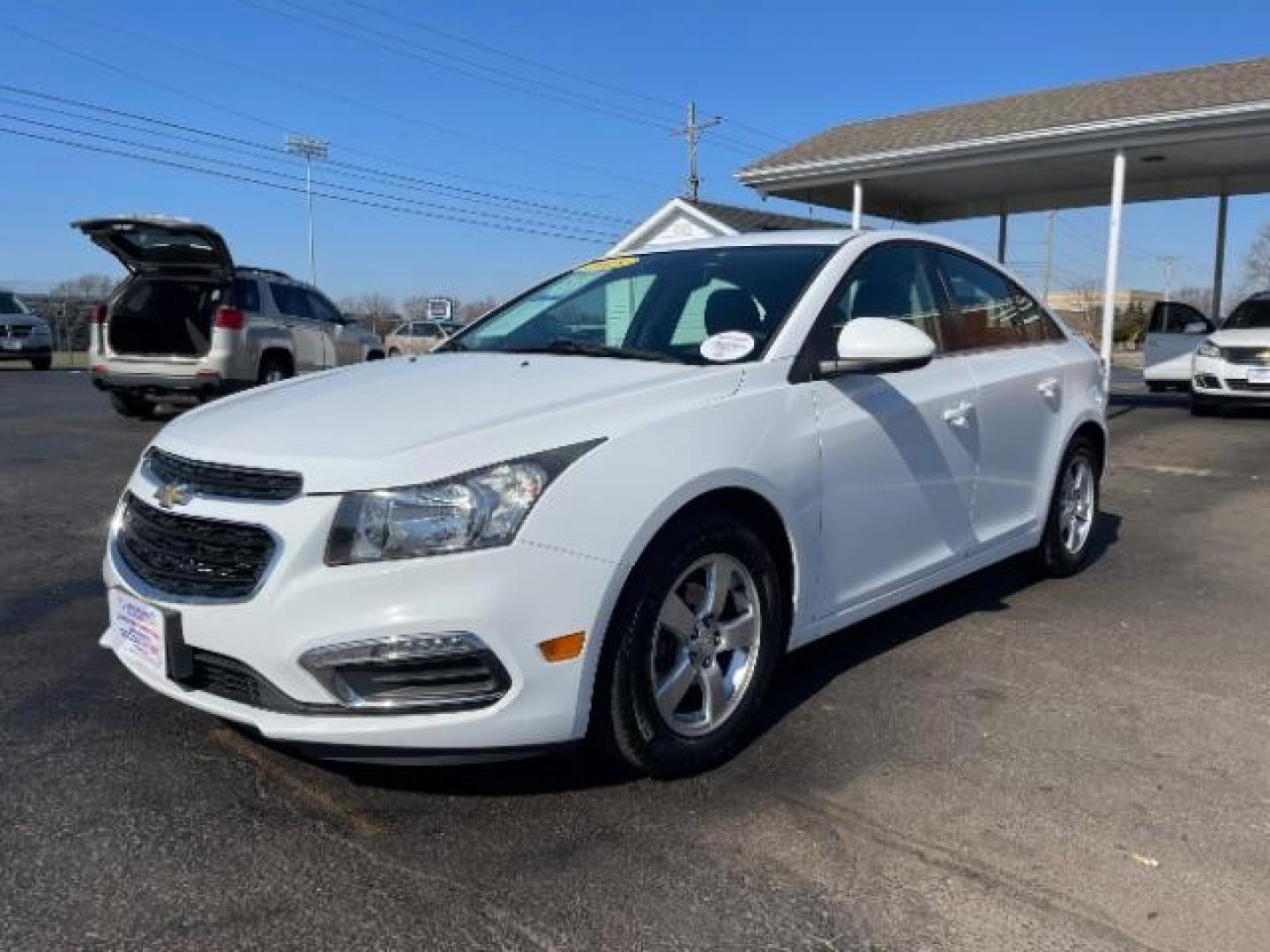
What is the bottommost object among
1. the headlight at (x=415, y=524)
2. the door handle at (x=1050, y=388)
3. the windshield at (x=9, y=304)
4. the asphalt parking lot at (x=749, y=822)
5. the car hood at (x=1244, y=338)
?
the asphalt parking lot at (x=749, y=822)

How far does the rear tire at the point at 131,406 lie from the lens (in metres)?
12.5

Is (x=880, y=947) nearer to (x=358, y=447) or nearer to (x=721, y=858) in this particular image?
(x=721, y=858)

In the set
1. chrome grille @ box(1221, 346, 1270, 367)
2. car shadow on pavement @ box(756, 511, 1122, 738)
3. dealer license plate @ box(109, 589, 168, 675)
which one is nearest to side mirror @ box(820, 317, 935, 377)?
car shadow on pavement @ box(756, 511, 1122, 738)

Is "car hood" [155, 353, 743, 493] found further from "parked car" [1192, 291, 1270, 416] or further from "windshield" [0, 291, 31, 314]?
"windshield" [0, 291, 31, 314]

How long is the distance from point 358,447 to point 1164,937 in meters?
2.14

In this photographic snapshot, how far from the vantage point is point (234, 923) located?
7.57 ft

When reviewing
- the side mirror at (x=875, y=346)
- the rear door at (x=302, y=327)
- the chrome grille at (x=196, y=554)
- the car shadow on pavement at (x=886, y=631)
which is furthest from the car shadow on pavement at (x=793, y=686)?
the rear door at (x=302, y=327)

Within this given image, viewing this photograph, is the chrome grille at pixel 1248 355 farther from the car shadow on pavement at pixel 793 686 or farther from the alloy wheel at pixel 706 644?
the alloy wheel at pixel 706 644

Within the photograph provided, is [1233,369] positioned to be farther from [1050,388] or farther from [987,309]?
[987,309]

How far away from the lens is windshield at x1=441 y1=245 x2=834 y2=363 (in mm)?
3621

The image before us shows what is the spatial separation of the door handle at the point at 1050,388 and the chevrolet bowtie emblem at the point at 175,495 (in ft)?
11.7

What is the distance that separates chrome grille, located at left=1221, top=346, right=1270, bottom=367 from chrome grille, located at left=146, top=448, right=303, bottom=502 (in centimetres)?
1351

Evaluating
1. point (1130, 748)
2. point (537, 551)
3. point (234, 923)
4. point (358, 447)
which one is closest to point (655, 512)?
point (537, 551)

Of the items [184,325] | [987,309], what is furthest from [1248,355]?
[184,325]
